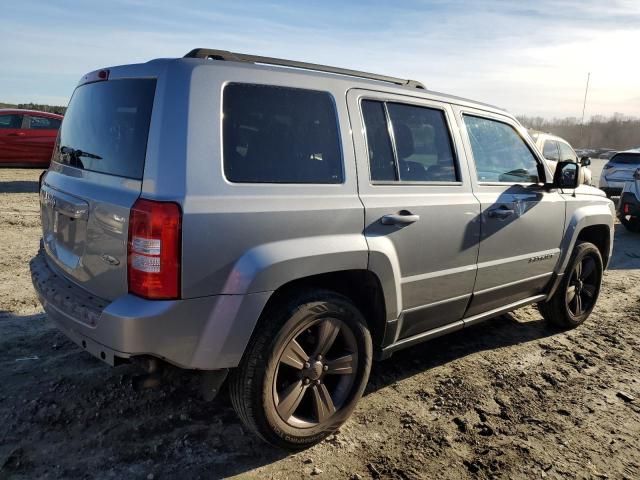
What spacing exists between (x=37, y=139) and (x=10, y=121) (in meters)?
0.68

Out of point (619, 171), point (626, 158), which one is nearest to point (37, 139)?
point (619, 171)

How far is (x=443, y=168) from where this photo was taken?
350 cm

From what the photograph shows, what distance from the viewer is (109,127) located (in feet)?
8.89

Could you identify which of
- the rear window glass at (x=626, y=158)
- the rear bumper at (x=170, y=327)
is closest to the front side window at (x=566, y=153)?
the rear window glass at (x=626, y=158)

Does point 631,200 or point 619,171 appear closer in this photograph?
point 631,200

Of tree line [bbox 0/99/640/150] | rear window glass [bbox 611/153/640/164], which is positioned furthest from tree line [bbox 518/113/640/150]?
rear window glass [bbox 611/153/640/164]

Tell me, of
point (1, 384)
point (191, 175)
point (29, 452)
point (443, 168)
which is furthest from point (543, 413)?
point (1, 384)

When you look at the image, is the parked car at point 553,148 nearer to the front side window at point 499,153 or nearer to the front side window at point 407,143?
the front side window at point 499,153

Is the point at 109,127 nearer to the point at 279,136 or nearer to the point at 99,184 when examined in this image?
the point at 99,184

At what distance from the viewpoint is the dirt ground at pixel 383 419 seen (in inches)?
107

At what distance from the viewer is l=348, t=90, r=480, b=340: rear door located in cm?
299

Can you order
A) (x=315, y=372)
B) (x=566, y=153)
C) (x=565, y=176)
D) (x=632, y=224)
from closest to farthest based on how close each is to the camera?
(x=315, y=372) < (x=565, y=176) < (x=632, y=224) < (x=566, y=153)

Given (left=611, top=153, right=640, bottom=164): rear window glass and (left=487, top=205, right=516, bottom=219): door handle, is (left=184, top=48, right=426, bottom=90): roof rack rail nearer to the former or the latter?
(left=487, top=205, right=516, bottom=219): door handle

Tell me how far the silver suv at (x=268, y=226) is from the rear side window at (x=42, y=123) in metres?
11.0
